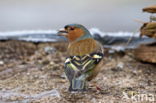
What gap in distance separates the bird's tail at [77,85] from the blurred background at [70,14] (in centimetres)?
329

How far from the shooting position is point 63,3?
995 centimetres

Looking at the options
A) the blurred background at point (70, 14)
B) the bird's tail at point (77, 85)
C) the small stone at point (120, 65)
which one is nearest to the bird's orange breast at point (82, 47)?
the bird's tail at point (77, 85)

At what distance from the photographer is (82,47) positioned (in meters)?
5.72

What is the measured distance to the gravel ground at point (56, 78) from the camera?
17.3 feet

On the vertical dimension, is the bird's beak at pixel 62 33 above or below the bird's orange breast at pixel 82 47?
above

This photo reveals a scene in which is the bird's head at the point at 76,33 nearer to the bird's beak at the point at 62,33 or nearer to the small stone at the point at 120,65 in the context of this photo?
the bird's beak at the point at 62,33

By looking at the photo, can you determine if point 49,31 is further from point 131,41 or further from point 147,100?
point 147,100

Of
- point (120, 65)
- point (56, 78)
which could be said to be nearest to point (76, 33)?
point (56, 78)

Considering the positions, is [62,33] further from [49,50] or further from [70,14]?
[70,14]

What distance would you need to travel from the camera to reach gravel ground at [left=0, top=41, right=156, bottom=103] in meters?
5.29

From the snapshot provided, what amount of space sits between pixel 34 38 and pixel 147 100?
3476mm

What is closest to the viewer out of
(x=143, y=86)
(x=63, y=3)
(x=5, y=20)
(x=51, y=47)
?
(x=143, y=86)

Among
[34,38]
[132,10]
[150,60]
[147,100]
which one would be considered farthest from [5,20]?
[147,100]

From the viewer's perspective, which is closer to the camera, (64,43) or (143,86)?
(143,86)
